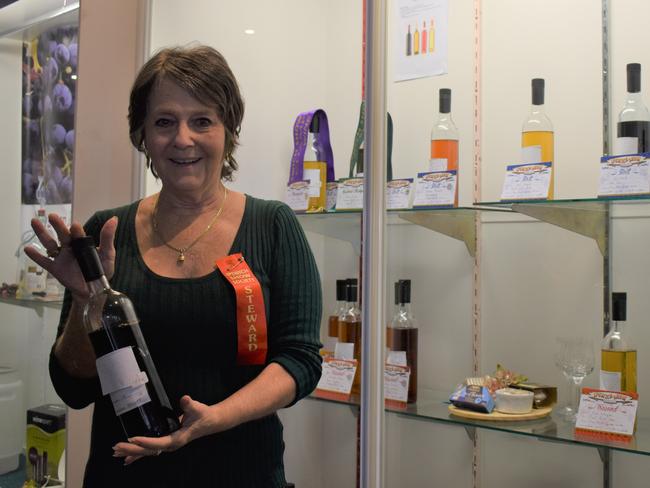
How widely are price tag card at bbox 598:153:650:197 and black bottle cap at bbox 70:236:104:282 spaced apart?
1.06 meters

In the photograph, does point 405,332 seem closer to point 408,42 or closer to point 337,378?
point 337,378

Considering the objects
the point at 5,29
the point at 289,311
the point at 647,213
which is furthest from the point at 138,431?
the point at 5,29

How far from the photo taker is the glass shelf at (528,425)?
5.22 feet

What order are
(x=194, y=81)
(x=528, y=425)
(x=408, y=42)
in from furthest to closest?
1. (x=408, y=42)
2. (x=528, y=425)
3. (x=194, y=81)

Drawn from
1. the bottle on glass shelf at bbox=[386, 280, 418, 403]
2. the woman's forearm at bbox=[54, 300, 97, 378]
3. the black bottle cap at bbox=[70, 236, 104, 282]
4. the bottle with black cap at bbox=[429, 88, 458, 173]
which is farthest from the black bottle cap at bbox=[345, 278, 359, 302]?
the black bottle cap at bbox=[70, 236, 104, 282]

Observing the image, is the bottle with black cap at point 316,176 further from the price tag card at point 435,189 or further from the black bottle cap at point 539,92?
the black bottle cap at point 539,92

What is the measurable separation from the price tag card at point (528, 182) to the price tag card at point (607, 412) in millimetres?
454

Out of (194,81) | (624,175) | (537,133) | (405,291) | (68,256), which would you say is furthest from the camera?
(405,291)

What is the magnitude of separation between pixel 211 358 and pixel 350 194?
862 mm

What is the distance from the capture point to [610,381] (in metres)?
1.67

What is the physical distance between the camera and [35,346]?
8.14 feet

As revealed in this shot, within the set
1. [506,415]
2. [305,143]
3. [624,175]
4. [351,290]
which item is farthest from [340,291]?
[624,175]

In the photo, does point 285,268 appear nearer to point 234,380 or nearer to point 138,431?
point 234,380

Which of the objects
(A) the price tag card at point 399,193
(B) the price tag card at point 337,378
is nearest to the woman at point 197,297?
(A) the price tag card at point 399,193
